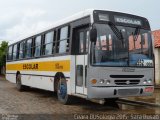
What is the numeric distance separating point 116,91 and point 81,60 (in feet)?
5.21

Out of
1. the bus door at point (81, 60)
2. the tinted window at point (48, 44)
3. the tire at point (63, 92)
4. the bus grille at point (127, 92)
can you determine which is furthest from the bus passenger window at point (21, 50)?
the bus grille at point (127, 92)

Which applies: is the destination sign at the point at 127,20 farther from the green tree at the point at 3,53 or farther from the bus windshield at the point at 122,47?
the green tree at the point at 3,53

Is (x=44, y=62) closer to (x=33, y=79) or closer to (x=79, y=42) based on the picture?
(x=33, y=79)

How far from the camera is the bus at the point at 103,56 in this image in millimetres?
10656

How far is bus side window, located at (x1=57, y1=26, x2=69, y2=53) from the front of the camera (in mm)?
12555

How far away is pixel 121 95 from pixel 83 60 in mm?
1653

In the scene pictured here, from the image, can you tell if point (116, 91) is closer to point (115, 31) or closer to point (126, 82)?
point (126, 82)

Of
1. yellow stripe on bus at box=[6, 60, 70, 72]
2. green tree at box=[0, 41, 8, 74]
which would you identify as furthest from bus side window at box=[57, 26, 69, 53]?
green tree at box=[0, 41, 8, 74]

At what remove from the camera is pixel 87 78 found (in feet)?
35.0

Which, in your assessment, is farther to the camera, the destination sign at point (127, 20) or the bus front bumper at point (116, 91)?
the destination sign at point (127, 20)

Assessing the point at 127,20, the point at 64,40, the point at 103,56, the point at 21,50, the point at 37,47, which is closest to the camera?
the point at 103,56

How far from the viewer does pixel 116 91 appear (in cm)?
1079

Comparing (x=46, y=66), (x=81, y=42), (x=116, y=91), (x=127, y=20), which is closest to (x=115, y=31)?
(x=127, y=20)

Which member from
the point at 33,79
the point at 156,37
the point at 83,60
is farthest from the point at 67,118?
the point at 156,37
